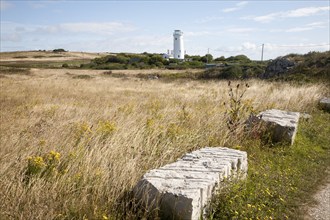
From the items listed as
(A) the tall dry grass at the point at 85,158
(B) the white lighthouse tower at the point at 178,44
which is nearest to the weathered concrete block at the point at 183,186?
(A) the tall dry grass at the point at 85,158

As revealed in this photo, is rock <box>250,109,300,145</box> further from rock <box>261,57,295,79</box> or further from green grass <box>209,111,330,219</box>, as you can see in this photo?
rock <box>261,57,295,79</box>

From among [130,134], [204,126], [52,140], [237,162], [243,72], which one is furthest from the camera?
[243,72]

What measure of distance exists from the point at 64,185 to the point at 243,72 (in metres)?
32.0

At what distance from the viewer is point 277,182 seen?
495cm

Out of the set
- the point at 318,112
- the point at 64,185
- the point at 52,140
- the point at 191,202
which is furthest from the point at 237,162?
the point at 318,112

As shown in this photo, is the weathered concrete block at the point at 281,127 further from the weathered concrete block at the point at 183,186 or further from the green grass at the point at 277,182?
the weathered concrete block at the point at 183,186

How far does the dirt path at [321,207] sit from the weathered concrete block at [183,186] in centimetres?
111

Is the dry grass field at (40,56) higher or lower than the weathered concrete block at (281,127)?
higher

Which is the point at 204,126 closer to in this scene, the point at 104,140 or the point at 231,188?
the point at 104,140

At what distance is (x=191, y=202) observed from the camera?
319 centimetres

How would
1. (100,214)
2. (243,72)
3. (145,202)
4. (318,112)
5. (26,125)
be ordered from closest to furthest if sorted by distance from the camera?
(100,214), (145,202), (26,125), (318,112), (243,72)

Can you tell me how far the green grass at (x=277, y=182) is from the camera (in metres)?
3.81

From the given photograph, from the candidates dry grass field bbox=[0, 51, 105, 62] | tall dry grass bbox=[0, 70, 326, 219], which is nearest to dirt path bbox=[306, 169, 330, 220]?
tall dry grass bbox=[0, 70, 326, 219]

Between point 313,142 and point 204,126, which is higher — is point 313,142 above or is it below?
below
